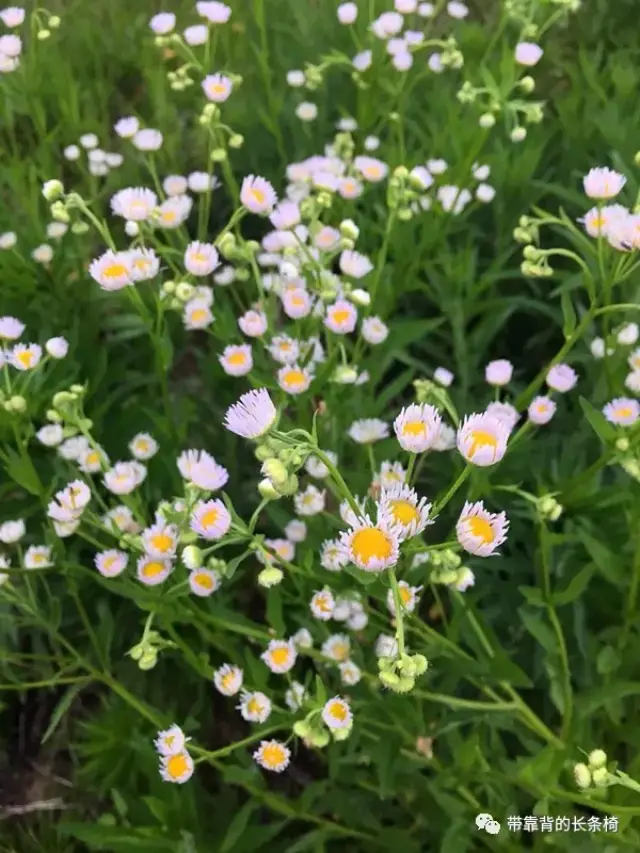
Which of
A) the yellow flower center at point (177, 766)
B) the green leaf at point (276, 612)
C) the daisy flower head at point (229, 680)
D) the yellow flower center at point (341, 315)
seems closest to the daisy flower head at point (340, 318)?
the yellow flower center at point (341, 315)

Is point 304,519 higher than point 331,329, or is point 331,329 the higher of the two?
point 331,329

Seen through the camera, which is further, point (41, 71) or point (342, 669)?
point (41, 71)

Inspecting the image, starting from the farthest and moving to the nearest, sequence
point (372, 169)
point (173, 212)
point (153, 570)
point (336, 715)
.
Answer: point (372, 169) → point (173, 212) → point (153, 570) → point (336, 715)

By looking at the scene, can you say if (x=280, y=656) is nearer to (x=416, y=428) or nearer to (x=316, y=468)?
(x=316, y=468)

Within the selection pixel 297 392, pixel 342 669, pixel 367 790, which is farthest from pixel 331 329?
pixel 367 790

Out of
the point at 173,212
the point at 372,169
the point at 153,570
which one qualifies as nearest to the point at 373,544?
the point at 153,570

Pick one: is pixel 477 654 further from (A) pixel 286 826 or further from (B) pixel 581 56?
(B) pixel 581 56
